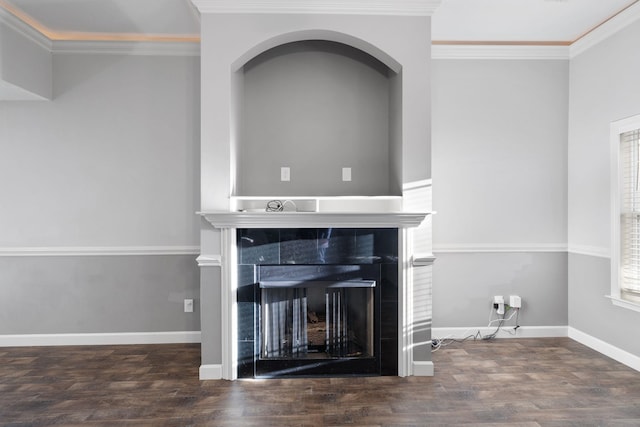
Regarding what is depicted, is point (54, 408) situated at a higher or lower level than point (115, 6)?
lower

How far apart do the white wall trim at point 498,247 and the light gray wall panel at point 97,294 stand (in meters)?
2.22

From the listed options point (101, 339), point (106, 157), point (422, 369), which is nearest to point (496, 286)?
point (422, 369)

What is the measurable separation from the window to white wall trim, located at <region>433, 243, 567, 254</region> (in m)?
0.60

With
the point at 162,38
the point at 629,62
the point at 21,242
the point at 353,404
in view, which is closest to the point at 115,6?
the point at 162,38

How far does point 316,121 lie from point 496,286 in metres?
2.17

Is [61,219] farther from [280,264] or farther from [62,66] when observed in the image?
[280,264]

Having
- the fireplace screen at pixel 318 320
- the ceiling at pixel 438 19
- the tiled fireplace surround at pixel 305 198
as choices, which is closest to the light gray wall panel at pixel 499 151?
the ceiling at pixel 438 19

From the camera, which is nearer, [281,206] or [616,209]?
[281,206]

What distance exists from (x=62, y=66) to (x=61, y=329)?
227 cm

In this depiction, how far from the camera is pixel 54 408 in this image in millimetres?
2676

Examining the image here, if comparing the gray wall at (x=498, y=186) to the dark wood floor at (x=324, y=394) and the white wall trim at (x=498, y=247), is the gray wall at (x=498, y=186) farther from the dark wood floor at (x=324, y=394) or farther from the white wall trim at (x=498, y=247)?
the dark wood floor at (x=324, y=394)

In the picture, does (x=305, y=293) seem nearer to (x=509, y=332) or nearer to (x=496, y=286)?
(x=496, y=286)

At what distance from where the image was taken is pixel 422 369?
10.5ft

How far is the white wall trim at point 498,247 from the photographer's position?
4.06 m
